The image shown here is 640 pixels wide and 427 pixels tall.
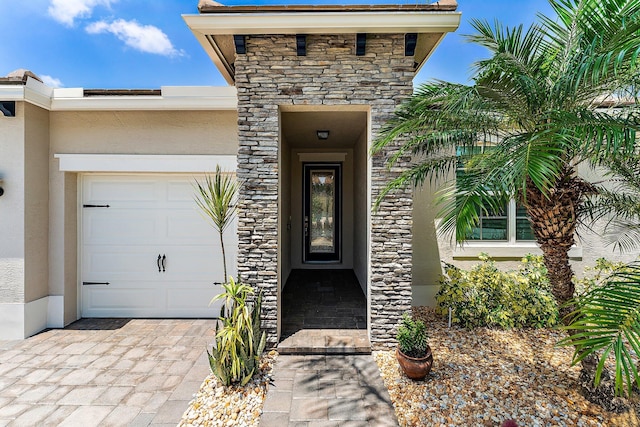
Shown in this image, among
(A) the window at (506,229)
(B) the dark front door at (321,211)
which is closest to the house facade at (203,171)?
(A) the window at (506,229)

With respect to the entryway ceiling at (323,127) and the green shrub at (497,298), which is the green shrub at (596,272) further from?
the entryway ceiling at (323,127)

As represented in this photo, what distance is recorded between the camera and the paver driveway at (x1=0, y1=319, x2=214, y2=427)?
3.06 m

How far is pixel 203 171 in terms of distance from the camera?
16.8 feet

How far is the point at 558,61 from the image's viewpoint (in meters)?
3.26

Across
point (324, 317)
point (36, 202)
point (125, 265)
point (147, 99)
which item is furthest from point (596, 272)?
point (36, 202)

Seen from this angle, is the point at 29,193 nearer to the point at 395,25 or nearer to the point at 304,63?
the point at 304,63

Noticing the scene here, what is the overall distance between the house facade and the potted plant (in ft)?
1.72

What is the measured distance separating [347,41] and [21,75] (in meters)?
5.33

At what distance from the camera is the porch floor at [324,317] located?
4.11 meters

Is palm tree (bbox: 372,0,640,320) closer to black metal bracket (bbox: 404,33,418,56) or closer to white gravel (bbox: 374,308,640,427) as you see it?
black metal bracket (bbox: 404,33,418,56)

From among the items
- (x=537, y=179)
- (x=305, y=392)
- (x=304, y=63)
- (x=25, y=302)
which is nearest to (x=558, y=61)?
(x=537, y=179)

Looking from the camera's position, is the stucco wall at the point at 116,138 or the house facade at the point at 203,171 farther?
the stucco wall at the point at 116,138

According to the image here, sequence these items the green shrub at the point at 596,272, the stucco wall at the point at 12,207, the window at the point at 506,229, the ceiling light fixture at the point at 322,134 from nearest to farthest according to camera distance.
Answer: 1. the stucco wall at the point at 12,207
2. the green shrub at the point at 596,272
3. the window at the point at 506,229
4. the ceiling light fixture at the point at 322,134

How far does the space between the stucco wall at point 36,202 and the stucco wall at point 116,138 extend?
0.27 ft
